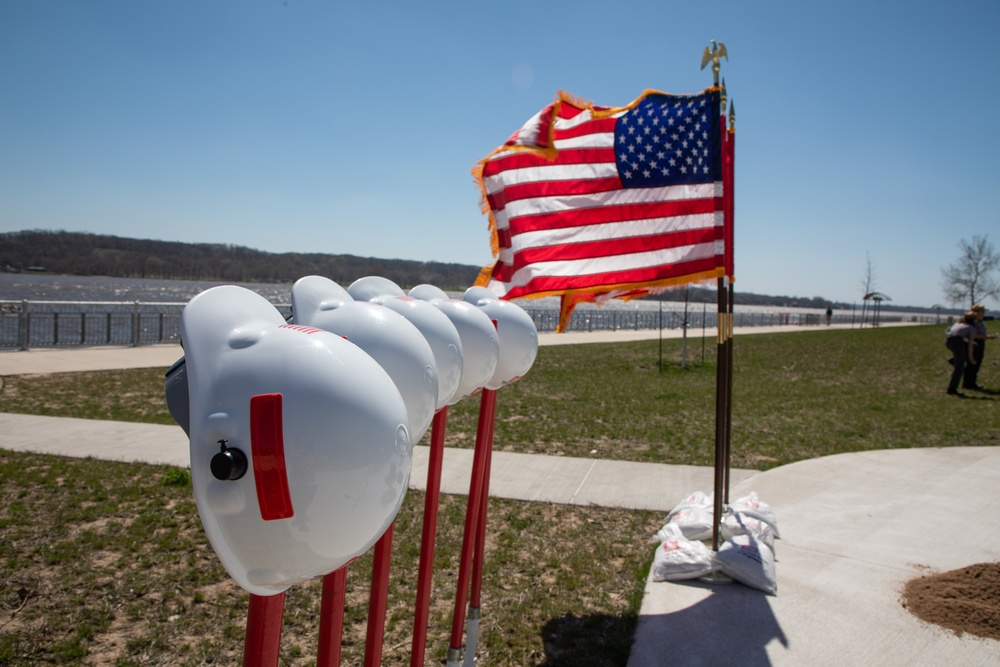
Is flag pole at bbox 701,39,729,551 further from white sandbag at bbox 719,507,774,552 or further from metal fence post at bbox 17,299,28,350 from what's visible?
metal fence post at bbox 17,299,28,350

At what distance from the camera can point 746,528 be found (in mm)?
4848

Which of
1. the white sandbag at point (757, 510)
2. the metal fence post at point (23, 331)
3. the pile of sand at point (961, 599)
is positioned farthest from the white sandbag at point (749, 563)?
Answer: the metal fence post at point (23, 331)

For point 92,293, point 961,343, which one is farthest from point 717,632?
point 92,293

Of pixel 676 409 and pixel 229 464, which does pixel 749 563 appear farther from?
pixel 676 409

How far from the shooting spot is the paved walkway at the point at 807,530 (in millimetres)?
3693

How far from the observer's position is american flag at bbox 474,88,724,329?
4.60 meters

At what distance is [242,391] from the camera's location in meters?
1.19

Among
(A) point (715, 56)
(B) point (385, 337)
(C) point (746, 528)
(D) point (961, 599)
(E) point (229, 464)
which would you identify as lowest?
(D) point (961, 599)

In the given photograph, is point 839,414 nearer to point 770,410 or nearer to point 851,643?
point 770,410

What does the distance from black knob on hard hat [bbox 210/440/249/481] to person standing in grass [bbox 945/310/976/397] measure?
15.5 meters

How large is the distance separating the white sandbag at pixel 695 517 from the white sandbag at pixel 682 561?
224 mm

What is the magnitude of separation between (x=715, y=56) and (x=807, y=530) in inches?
149

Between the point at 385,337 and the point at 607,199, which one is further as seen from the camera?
the point at 607,199

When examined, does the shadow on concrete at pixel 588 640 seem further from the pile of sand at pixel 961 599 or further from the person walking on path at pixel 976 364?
the person walking on path at pixel 976 364
